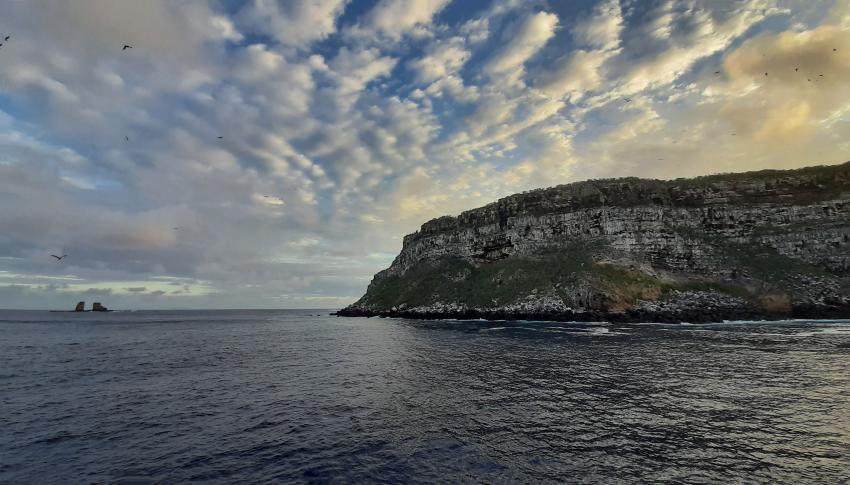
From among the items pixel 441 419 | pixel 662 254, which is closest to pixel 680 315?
pixel 662 254

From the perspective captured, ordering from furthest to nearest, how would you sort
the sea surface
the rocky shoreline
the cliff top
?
the cliff top < the rocky shoreline < the sea surface

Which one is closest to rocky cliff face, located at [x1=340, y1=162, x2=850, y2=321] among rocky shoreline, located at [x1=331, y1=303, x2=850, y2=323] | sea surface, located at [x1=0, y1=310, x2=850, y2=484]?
rocky shoreline, located at [x1=331, y1=303, x2=850, y2=323]

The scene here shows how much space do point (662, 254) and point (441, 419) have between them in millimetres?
112173

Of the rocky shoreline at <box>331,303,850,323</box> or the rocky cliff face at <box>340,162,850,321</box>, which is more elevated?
the rocky cliff face at <box>340,162,850,321</box>

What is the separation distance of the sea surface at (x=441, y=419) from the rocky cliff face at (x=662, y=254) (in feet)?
186

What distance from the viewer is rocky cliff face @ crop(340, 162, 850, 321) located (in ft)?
303

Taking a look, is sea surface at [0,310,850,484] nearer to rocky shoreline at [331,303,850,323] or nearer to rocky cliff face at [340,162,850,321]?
rocky shoreline at [331,303,850,323]

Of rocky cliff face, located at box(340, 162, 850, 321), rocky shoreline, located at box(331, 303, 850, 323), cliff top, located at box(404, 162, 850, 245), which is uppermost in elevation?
cliff top, located at box(404, 162, 850, 245)

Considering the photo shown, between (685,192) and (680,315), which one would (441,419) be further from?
(685,192)

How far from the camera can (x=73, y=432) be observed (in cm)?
2206

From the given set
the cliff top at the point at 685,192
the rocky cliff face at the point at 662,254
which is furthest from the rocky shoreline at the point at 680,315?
the cliff top at the point at 685,192

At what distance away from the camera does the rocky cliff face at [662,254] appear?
92438mm

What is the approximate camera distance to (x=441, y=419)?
2309 centimetres

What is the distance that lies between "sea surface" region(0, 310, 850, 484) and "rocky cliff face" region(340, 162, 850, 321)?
5667 centimetres
